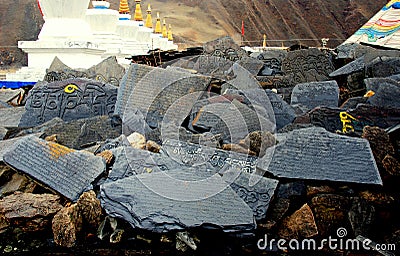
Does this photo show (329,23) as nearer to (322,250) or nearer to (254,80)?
(254,80)

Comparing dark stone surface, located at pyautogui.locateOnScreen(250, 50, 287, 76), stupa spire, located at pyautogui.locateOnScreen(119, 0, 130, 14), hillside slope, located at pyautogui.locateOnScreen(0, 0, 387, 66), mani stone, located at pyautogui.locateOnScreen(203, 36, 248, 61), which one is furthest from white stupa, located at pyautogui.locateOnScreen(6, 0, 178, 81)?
hillside slope, located at pyautogui.locateOnScreen(0, 0, 387, 66)

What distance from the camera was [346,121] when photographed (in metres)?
3.50

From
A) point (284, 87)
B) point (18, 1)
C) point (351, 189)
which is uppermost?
point (351, 189)

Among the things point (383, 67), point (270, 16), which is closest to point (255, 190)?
point (383, 67)

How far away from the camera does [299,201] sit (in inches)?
109

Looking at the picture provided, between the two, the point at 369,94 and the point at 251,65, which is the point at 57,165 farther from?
the point at 251,65

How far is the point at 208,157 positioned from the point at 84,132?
113 centimetres

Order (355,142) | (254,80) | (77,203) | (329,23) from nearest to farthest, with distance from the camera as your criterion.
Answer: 1. (77,203)
2. (355,142)
3. (254,80)
4. (329,23)

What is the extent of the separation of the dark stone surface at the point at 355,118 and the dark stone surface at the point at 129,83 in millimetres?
1577

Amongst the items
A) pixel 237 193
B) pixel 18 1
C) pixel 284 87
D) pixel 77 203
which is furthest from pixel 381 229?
pixel 18 1

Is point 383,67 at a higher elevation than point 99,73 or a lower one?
higher

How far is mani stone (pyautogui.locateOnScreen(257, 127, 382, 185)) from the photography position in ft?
9.18

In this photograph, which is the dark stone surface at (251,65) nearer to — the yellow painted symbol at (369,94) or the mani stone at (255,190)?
the yellow painted symbol at (369,94)

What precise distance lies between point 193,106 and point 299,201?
1.49m
